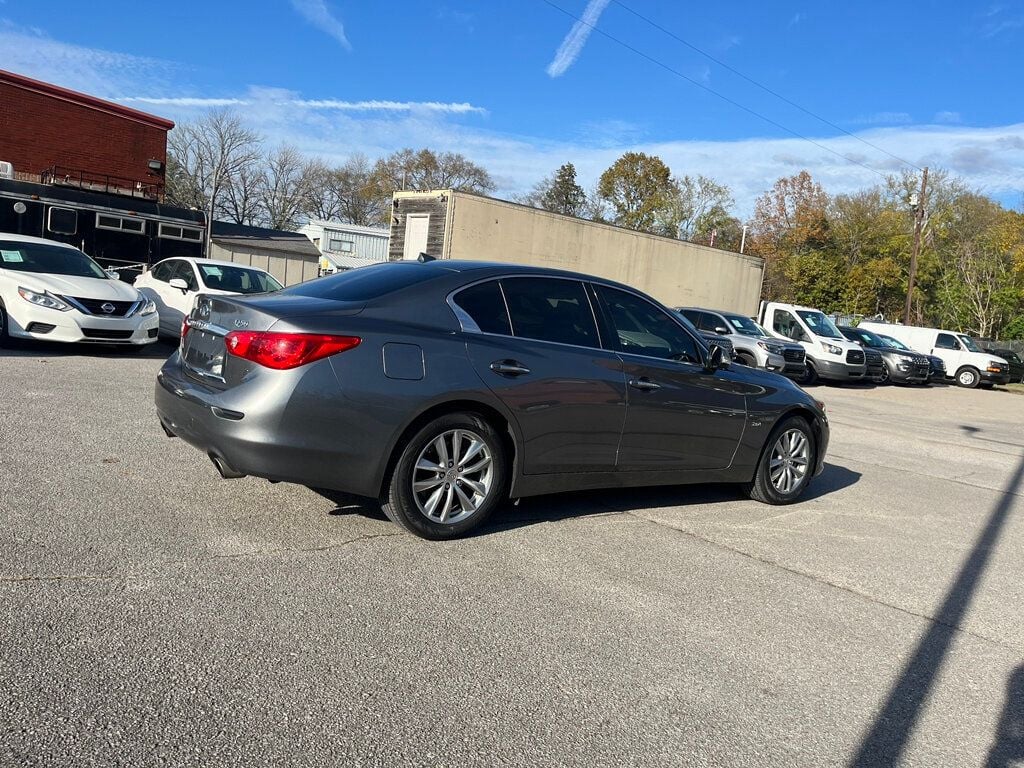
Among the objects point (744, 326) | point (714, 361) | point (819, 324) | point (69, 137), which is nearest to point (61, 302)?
point (714, 361)

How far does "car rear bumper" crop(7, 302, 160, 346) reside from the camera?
1007 cm

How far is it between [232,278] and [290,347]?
923 centimetres

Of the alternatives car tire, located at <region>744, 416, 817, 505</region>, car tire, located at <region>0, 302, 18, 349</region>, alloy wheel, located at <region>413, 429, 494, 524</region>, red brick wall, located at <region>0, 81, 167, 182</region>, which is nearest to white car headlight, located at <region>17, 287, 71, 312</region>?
car tire, located at <region>0, 302, 18, 349</region>

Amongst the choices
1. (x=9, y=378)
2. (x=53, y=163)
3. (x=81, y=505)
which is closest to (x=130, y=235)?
(x=9, y=378)

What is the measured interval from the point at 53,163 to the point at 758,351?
26497 millimetres

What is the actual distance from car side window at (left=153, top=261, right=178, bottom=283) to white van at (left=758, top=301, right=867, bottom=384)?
14753mm

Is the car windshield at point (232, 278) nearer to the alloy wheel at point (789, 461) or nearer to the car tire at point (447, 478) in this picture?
the alloy wheel at point (789, 461)

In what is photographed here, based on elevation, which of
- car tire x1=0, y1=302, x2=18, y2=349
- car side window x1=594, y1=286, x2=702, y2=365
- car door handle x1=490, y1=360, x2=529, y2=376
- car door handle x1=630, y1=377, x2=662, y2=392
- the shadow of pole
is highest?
car side window x1=594, y1=286, x2=702, y2=365

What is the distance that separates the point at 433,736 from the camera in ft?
8.80

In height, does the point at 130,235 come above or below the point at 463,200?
below

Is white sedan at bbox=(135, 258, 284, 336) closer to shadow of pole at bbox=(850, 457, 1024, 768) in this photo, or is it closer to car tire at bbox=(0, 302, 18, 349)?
car tire at bbox=(0, 302, 18, 349)

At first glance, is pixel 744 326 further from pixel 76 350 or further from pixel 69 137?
pixel 69 137

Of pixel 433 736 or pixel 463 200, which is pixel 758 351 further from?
pixel 433 736

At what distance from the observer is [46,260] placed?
11172 mm
